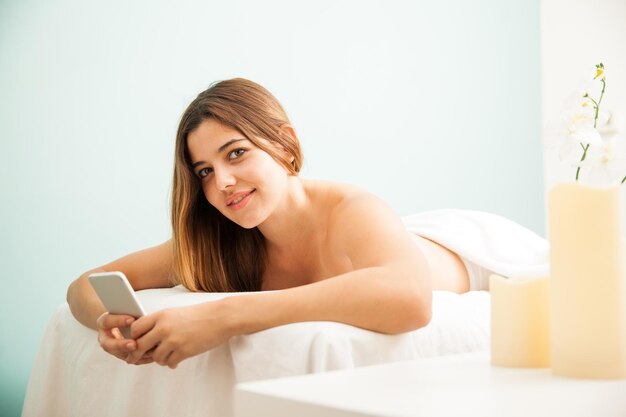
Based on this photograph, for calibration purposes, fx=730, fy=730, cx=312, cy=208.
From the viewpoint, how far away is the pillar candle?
0.81 metres

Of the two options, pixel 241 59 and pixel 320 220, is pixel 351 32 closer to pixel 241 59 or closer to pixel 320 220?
pixel 241 59

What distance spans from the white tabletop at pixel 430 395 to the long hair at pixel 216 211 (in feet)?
3.45

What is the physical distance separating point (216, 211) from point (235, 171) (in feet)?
0.91

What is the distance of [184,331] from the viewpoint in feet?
3.91

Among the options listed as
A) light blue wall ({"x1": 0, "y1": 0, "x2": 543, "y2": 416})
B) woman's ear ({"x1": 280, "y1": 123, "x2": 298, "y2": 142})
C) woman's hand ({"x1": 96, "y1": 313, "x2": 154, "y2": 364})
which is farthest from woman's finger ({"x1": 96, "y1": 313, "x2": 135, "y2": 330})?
light blue wall ({"x1": 0, "y1": 0, "x2": 543, "y2": 416})

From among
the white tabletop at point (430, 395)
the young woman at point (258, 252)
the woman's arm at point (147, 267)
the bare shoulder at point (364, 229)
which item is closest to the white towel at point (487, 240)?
the young woman at point (258, 252)

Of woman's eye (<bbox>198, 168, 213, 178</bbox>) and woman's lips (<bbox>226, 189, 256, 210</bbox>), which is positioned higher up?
woman's eye (<bbox>198, 168, 213, 178</bbox>)

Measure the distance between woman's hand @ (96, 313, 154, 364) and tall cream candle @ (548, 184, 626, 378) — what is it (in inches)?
30.4

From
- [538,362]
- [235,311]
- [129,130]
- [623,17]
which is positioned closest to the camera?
[538,362]

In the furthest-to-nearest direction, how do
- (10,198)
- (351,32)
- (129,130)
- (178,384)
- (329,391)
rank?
(351,32), (129,130), (10,198), (178,384), (329,391)

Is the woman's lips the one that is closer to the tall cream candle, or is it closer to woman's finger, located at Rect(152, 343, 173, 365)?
woman's finger, located at Rect(152, 343, 173, 365)

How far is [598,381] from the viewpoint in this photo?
0.71 m

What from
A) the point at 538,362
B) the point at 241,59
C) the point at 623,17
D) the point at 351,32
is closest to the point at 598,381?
the point at 538,362

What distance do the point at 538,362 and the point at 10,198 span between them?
214 centimetres
